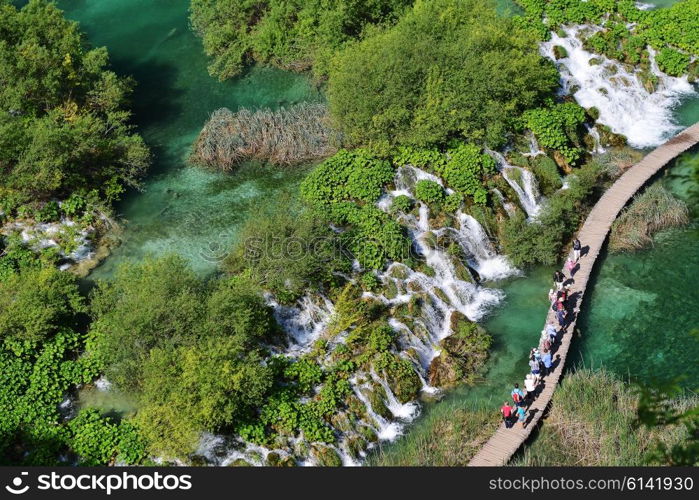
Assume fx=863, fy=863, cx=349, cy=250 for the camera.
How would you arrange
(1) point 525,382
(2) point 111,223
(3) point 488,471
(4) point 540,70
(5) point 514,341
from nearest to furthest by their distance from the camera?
(3) point 488,471, (1) point 525,382, (5) point 514,341, (2) point 111,223, (4) point 540,70

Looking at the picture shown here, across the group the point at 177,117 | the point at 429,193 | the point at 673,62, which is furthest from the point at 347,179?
the point at 673,62

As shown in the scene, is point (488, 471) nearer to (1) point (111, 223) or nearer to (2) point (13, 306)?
(2) point (13, 306)

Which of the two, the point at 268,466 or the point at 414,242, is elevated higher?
the point at 414,242

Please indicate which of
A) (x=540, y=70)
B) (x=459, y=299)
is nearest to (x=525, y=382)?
(x=459, y=299)

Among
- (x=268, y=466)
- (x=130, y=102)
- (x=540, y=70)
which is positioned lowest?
(x=268, y=466)

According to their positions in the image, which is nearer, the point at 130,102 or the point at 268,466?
the point at 268,466

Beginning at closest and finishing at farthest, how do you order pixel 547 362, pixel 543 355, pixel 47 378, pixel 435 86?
pixel 47 378, pixel 547 362, pixel 543 355, pixel 435 86

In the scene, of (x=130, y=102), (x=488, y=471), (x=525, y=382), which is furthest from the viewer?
(x=130, y=102)

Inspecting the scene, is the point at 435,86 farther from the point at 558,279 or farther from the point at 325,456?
the point at 325,456
